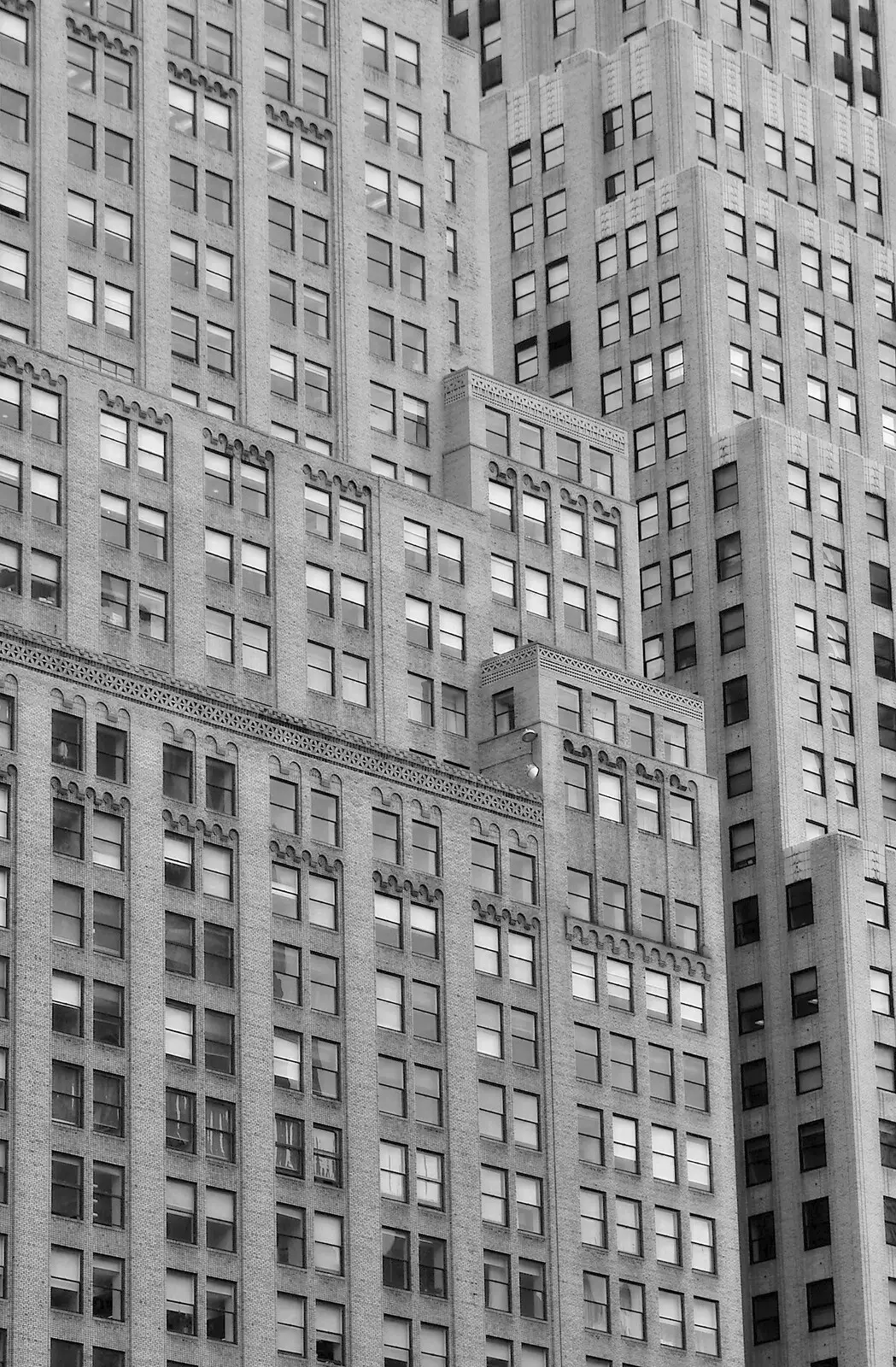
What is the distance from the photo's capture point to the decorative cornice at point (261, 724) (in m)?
128

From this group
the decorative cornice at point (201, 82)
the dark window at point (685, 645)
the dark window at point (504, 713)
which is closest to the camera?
the decorative cornice at point (201, 82)

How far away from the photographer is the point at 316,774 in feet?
448

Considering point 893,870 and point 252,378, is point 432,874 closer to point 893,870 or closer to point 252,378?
point 252,378

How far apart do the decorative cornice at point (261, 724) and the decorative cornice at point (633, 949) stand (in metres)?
4.67

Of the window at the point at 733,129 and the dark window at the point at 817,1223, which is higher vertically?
the window at the point at 733,129

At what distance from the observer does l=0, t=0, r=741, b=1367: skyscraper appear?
125875 mm

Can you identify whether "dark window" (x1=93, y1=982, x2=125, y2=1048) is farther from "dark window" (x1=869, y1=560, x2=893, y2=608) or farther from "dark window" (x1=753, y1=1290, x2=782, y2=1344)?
"dark window" (x1=869, y1=560, x2=893, y2=608)

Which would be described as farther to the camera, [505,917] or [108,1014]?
[505,917]

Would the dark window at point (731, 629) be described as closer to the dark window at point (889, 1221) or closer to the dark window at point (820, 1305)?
the dark window at point (889, 1221)

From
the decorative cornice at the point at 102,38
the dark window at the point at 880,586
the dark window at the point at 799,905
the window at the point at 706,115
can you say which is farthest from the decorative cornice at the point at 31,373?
the window at the point at 706,115

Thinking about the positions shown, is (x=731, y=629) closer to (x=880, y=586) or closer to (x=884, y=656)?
(x=884, y=656)

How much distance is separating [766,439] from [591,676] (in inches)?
978

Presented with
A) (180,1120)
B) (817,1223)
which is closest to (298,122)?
(180,1120)

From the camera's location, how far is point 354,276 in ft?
498
